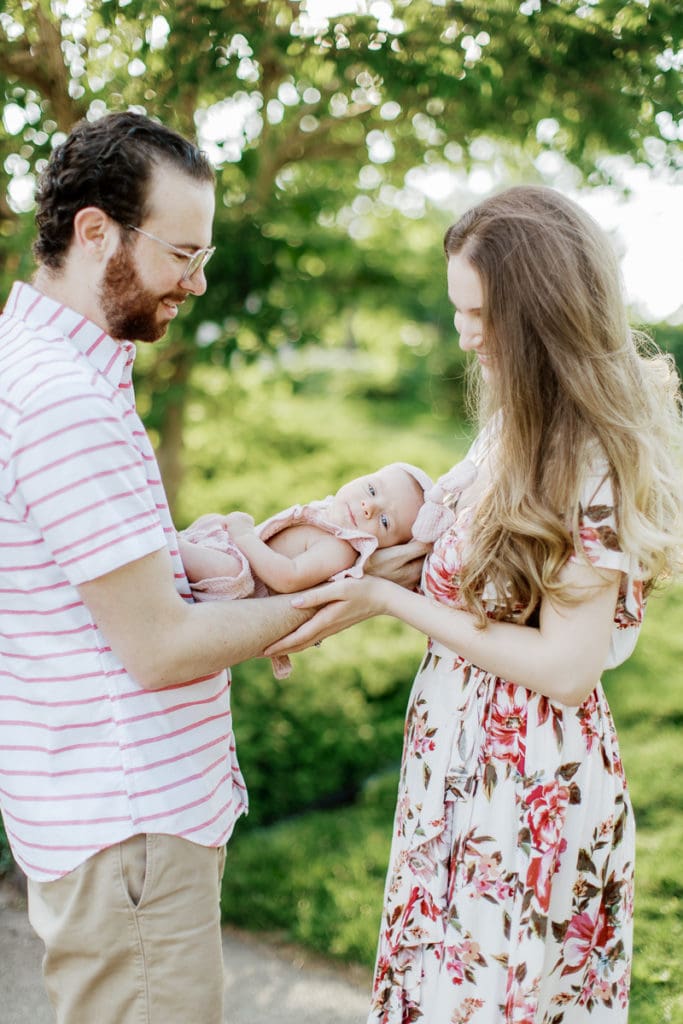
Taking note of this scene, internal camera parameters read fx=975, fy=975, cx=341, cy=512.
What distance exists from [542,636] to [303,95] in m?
2.65

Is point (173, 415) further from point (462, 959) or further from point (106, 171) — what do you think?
point (462, 959)

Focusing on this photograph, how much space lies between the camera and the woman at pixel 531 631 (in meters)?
1.85

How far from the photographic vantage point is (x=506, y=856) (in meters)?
1.97

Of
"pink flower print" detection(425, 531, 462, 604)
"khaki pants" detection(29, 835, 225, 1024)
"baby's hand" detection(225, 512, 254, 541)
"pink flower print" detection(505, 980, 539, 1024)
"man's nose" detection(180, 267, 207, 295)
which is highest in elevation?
"man's nose" detection(180, 267, 207, 295)

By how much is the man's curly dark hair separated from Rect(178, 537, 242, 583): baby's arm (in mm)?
653

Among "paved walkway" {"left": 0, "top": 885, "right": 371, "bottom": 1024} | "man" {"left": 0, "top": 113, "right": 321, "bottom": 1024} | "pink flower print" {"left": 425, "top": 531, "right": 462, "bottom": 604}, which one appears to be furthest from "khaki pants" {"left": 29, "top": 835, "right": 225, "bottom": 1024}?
"paved walkway" {"left": 0, "top": 885, "right": 371, "bottom": 1024}

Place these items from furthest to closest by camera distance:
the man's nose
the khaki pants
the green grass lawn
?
1. the green grass lawn
2. the man's nose
3. the khaki pants

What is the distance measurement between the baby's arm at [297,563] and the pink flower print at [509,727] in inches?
17.9

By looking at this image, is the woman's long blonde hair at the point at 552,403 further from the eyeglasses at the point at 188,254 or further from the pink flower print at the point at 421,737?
the eyeglasses at the point at 188,254

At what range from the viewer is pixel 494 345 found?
194 centimetres

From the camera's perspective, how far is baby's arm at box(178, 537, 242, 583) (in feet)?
6.84

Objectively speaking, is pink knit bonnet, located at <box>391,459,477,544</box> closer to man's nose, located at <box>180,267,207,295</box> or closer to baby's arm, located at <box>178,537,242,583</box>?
baby's arm, located at <box>178,537,242,583</box>

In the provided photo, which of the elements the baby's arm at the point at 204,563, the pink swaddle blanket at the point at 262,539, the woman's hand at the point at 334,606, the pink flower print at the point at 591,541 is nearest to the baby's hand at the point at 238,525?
the pink swaddle blanket at the point at 262,539

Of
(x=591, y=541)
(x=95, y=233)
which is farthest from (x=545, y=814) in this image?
(x=95, y=233)
